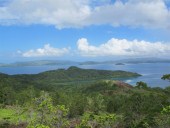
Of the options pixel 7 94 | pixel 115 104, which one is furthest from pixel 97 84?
pixel 115 104

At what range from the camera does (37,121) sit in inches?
1262

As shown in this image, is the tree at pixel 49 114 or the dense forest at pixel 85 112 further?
the dense forest at pixel 85 112

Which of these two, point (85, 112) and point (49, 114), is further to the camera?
point (85, 112)

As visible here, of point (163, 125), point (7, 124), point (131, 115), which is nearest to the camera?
point (163, 125)

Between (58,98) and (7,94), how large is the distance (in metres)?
26.1

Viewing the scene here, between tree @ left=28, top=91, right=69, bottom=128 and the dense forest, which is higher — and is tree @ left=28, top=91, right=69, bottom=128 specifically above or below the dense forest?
above

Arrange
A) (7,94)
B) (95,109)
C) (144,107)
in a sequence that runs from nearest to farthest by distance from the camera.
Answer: (144,107)
(95,109)
(7,94)

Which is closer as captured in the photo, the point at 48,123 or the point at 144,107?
the point at 48,123

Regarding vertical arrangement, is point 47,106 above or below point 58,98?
above

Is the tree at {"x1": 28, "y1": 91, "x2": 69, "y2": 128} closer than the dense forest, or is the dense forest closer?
the tree at {"x1": 28, "y1": 91, "x2": 69, "y2": 128}

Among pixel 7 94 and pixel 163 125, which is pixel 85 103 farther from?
pixel 163 125

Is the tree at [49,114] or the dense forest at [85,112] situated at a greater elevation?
the tree at [49,114]

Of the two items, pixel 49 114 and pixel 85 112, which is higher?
pixel 49 114

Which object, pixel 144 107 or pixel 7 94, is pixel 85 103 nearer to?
pixel 144 107
